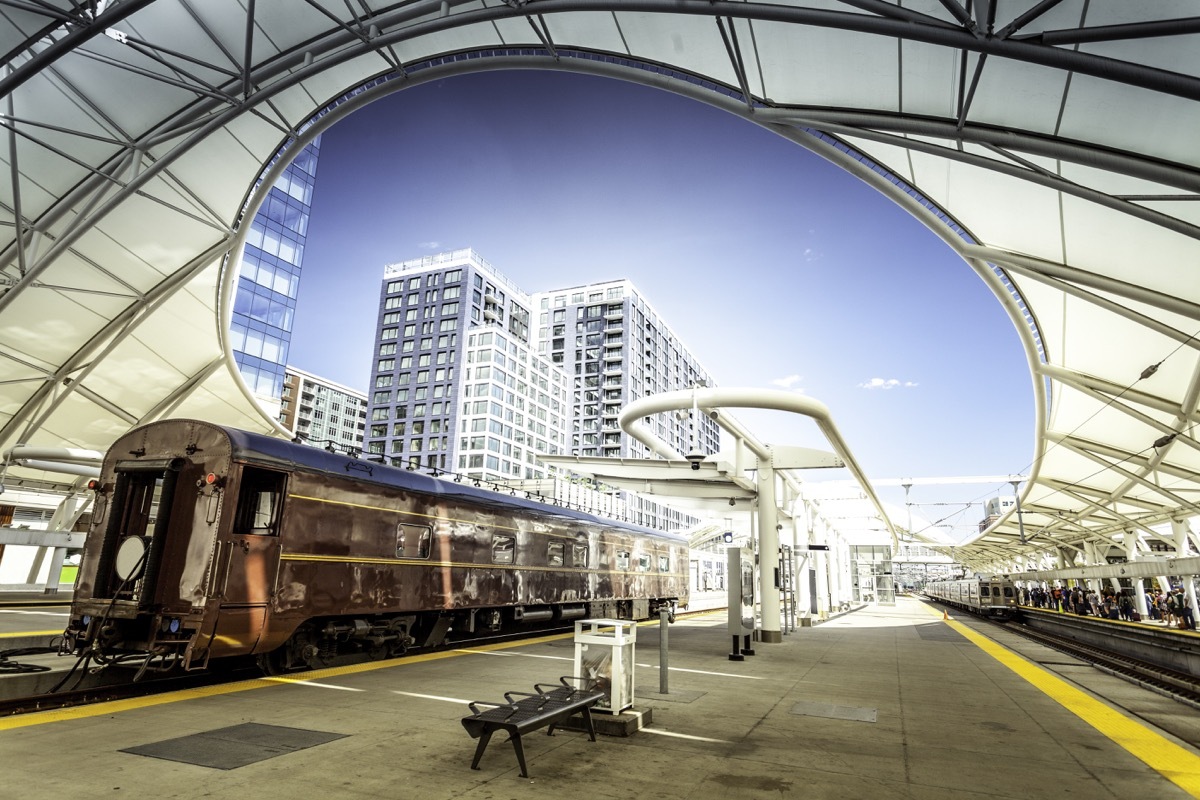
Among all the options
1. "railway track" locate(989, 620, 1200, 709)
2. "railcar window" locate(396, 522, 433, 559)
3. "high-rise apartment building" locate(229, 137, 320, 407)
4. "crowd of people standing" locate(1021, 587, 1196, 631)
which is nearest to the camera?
"railcar window" locate(396, 522, 433, 559)

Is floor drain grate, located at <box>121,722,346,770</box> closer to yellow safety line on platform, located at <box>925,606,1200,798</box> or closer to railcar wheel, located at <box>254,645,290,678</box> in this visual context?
railcar wheel, located at <box>254,645,290,678</box>

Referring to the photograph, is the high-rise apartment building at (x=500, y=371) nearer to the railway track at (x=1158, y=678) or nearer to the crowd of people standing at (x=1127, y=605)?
the crowd of people standing at (x=1127, y=605)

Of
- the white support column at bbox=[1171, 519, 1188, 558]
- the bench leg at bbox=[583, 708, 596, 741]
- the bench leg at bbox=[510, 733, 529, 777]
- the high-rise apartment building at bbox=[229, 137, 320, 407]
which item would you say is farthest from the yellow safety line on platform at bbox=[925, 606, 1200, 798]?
the high-rise apartment building at bbox=[229, 137, 320, 407]

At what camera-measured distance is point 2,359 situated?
20531mm

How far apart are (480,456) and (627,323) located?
42.4 meters

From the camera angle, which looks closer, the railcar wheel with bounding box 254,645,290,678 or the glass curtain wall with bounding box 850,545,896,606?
the railcar wheel with bounding box 254,645,290,678

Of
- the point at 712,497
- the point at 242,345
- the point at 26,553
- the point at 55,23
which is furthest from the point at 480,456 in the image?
the point at 55,23

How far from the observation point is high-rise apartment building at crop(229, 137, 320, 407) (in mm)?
52091

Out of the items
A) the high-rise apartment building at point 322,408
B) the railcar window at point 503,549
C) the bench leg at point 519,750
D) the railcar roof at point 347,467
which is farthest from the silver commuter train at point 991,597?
the high-rise apartment building at point 322,408

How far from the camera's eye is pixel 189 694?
8.88 metres

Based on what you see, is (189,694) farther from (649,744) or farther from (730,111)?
(730,111)

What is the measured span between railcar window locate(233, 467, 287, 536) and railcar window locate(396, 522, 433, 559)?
2.78 meters

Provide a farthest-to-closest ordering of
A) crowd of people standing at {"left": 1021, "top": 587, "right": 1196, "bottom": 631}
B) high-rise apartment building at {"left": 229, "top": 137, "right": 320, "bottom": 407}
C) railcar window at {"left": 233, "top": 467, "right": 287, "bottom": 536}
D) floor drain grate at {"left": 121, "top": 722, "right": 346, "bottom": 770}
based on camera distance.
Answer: high-rise apartment building at {"left": 229, "top": 137, "right": 320, "bottom": 407} → crowd of people standing at {"left": 1021, "top": 587, "right": 1196, "bottom": 631} → railcar window at {"left": 233, "top": 467, "right": 287, "bottom": 536} → floor drain grate at {"left": 121, "top": 722, "right": 346, "bottom": 770}

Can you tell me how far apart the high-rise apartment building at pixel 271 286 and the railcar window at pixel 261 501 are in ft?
144
